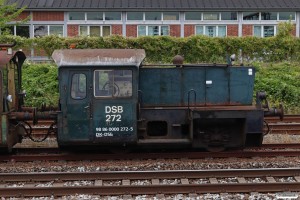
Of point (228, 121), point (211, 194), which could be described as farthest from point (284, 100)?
point (211, 194)

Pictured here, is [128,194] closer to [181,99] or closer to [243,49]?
[181,99]

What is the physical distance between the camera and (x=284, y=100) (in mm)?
22375

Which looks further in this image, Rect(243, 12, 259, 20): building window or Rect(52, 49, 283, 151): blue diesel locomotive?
Rect(243, 12, 259, 20): building window

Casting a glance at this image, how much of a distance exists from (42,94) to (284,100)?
33.8 ft

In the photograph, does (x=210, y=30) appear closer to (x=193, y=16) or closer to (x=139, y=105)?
(x=193, y=16)

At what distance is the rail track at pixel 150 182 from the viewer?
9.85 metres

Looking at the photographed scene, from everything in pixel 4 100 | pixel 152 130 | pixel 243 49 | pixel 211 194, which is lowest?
pixel 211 194

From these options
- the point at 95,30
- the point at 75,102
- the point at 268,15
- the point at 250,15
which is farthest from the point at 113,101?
the point at 268,15

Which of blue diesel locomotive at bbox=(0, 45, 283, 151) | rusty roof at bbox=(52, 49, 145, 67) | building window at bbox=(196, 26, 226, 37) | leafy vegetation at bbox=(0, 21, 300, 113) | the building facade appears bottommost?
blue diesel locomotive at bbox=(0, 45, 283, 151)

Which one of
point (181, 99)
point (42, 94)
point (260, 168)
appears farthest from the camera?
point (42, 94)

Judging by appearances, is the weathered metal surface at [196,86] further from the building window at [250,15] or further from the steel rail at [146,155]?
the building window at [250,15]

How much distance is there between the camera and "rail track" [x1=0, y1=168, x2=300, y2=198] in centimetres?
985

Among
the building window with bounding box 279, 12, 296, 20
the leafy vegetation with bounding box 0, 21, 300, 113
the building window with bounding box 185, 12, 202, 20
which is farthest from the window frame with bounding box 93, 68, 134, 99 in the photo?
the building window with bounding box 279, 12, 296, 20

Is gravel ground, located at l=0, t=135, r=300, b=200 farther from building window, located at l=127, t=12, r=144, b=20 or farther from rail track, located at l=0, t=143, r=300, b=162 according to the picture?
building window, located at l=127, t=12, r=144, b=20
